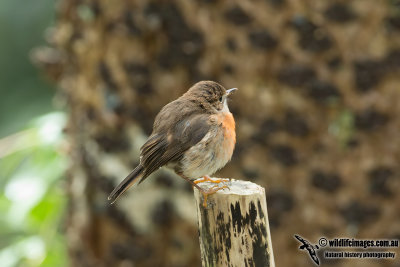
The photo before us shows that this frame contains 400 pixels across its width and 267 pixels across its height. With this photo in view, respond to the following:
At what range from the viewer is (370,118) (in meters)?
5.00

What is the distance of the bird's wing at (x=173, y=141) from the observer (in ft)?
12.9

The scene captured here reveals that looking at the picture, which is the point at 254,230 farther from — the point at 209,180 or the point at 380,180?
the point at 380,180

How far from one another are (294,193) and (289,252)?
49 cm

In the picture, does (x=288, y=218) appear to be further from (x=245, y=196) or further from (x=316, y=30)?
(x=245, y=196)

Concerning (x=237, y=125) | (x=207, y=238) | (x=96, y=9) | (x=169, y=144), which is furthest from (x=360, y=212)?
(x=96, y=9)

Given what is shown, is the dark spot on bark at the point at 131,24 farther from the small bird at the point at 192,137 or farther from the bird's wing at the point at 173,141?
the bird's wing at the point at 173,141

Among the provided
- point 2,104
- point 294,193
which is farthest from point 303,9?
point 2,104

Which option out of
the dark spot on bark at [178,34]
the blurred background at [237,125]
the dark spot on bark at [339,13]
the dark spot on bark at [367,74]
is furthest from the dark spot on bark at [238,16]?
the dark spot on bark at [367,74]

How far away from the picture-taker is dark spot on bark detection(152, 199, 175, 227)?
5633 millimetres

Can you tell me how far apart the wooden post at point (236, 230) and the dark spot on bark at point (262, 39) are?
2.02 metres

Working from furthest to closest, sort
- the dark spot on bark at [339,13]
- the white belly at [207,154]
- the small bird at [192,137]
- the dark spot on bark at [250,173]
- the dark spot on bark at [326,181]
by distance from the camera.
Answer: the dark spot on bark at [250,173] < the dark spot on bark at [326,181] < the dark spot on bark at [339,13] < the white belly at [207,154] < the small bird at [192,137]

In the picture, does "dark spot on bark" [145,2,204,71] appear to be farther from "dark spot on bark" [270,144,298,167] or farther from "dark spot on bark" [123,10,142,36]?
"dark spot on bark" [270,144,298,167]

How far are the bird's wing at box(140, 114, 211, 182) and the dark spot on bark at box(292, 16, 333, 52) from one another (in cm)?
128

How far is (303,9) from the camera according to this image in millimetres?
4957
